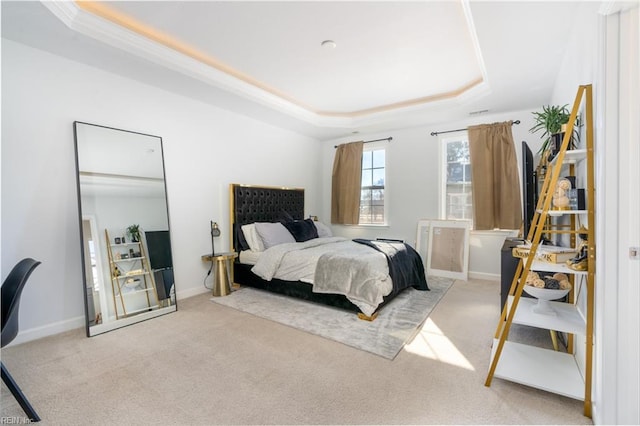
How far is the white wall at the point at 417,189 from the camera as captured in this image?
4.40 m

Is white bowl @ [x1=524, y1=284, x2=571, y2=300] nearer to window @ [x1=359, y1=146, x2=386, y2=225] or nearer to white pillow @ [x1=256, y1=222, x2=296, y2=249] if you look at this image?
white pillow @ [x1=256, y1=222, x2=296, y2=249]

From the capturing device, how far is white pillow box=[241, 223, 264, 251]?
3951 millimetres

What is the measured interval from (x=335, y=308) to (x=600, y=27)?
289cm

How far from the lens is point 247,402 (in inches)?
66.4

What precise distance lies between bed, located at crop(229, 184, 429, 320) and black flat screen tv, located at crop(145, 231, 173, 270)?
96 centimetres

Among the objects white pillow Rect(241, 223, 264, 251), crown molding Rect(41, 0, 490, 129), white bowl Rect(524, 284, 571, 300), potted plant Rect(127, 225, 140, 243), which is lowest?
white bowl Rect(524, 284, 571, 300)

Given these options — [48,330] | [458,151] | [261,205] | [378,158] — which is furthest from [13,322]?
[458,151]

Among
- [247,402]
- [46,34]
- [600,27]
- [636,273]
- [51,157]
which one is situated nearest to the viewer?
[636,273]

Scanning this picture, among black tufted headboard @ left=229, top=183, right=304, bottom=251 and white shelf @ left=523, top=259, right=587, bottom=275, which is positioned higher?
black tufted headboard @ left=229, top=183, right=304, bottom=251

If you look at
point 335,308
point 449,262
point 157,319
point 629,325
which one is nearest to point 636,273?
point 629,325

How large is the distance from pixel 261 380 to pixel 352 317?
4.09ft

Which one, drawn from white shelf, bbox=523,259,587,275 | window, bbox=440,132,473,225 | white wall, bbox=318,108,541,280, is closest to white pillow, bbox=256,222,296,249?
white wall, bbox=318,108,541,280

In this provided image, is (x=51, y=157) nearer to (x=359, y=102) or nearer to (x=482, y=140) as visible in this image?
(x=359, y=102)

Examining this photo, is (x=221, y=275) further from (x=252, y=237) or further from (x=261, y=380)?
(x=261, y=380)
